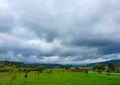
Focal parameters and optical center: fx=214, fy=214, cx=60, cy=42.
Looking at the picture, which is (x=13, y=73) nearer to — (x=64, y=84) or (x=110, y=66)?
(x=64, y=84)

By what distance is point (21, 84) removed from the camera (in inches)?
1721

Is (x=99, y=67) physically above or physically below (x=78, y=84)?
above

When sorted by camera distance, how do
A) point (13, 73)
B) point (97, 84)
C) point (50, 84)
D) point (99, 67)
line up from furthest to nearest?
1. point (99, 67)
2. point (13, 73)
3. point (97, 84)
4. point (50, 84)

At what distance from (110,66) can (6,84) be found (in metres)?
97.3

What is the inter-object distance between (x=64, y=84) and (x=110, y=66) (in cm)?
9292

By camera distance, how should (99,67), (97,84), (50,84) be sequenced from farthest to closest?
1. (99,67)
2. (97,84)
3. (50,84)

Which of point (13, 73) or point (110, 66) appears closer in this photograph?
point (13, 73)

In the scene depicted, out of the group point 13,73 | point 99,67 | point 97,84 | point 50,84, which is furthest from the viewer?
point 99,67

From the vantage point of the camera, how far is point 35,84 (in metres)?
43.7

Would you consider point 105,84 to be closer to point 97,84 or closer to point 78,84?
point 97,84

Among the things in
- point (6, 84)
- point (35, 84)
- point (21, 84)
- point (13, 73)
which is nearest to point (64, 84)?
point (35, 84)

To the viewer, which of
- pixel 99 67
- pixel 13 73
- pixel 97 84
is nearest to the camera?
pixel 97 84

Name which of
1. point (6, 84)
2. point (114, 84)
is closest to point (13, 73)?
point (6, 84)

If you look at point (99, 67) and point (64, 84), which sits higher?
point (99, 67)
